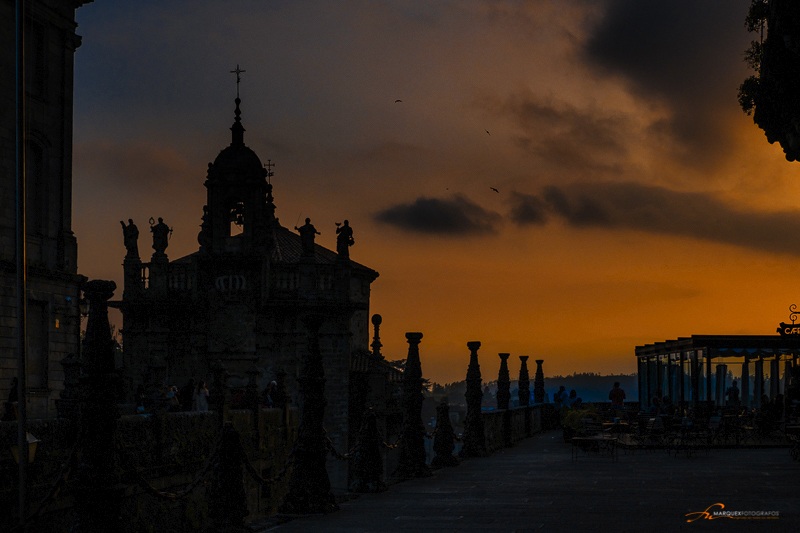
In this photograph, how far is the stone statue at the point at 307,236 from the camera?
38500 mm

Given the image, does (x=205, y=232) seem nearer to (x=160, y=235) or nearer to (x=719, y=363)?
(x=160, y=235)

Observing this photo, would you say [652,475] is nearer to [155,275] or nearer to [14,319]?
[14,319]

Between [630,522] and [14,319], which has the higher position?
[14,319]

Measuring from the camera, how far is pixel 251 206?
39.6 metres

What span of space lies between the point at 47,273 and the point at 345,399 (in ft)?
44.0

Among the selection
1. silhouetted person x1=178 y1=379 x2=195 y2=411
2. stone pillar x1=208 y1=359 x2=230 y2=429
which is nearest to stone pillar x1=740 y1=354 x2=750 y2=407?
silhouetted person x1=178 y1=379 x2=195 y2=411

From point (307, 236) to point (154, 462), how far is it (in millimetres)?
22388

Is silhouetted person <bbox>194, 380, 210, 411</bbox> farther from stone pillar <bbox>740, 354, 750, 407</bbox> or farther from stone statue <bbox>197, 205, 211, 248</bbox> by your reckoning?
stone pillar <bbox>740, 354, 750, 407</bbox>

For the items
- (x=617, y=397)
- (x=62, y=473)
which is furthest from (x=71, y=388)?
(x=617, y=397)

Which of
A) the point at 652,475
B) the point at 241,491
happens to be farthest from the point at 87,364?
the point at 652,475

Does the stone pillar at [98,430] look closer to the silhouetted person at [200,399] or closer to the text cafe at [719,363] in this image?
the silhouetted person at [200,399]

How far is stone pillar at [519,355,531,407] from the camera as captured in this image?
37028mm

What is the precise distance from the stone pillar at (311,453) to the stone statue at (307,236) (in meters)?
25.6

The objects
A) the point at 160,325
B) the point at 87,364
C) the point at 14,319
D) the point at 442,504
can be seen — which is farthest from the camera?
the point at 160,325
